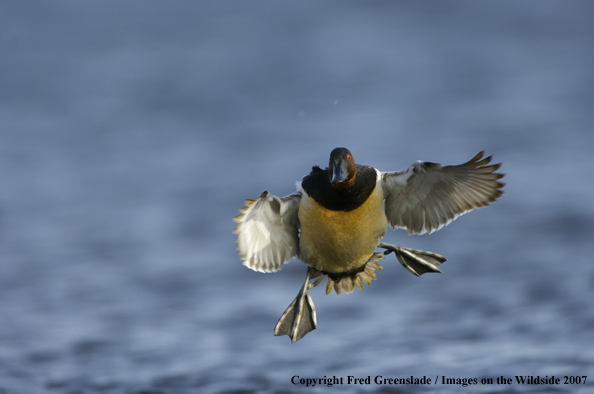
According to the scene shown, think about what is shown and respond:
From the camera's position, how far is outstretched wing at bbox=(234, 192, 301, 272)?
6.94m

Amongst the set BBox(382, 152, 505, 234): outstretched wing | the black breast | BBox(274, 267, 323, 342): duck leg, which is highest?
BBox(382, 152, 505, 234): outstretched wing

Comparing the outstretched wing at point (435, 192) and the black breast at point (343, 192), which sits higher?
the outstretched wing at point (435, 192)

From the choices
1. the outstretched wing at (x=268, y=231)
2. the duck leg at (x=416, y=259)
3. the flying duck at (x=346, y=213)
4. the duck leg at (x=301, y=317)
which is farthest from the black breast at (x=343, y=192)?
the duck leg at (x=416, y=259)

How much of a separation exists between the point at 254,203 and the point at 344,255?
0.99 metres

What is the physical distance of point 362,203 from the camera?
21.6ft

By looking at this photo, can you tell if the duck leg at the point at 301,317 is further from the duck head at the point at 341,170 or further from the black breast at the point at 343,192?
the duck head at the point at 341,170

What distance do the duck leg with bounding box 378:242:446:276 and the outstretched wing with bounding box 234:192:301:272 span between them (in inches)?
45.2

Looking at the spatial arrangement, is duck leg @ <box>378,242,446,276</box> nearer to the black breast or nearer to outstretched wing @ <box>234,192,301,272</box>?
outstretched wing @ <box>234,192,301,272</box>

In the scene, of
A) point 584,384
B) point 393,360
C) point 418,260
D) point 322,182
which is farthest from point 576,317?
point 322,182

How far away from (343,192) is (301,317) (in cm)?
179

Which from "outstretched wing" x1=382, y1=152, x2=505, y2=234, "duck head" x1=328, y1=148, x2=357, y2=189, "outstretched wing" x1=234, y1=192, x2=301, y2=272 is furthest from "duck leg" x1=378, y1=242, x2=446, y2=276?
"duck head" x1=328, y1=148, x2=357, y2=189

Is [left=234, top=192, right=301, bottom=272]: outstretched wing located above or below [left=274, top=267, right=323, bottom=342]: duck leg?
above

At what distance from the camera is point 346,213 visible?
6.56 meters

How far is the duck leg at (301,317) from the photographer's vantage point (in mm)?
7441
